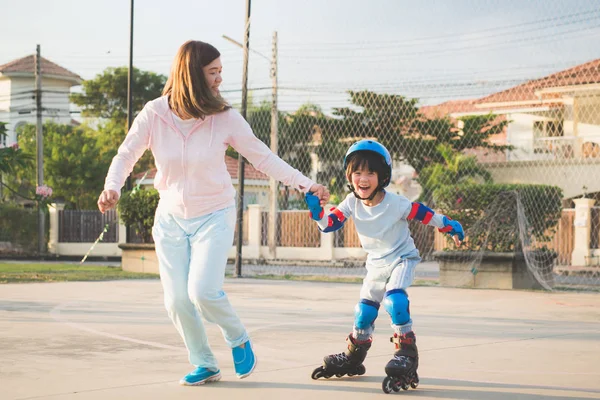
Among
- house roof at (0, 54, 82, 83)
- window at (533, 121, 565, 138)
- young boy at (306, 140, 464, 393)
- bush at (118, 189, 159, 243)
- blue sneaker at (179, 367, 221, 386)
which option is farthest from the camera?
house roof at (0, 54, 82, 83)

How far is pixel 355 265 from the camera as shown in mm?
25656

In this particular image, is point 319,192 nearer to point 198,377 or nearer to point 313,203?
point 313,203

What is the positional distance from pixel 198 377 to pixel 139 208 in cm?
1338

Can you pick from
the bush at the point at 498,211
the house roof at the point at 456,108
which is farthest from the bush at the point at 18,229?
the bush at the point at 498,211

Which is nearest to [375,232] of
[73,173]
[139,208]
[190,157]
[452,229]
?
[452,229]

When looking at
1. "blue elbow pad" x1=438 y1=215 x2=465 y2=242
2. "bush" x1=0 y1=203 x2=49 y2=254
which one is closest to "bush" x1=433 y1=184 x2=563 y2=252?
"blue elbow pad" x1=438 y1=215 x2=465 y2=242

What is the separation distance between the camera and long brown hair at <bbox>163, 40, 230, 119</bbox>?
488 centimetres

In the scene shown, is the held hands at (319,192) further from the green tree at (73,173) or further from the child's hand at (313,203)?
the green tree at (73,173)

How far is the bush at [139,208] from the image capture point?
710 inches

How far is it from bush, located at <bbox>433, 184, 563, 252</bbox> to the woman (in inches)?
353

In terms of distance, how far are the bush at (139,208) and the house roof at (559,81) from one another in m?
7.60

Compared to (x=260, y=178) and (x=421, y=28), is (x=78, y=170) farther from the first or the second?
(x=421, y=28)

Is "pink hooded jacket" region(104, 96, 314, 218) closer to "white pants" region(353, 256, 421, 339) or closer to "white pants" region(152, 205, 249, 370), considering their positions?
"white pants" region(152, 205, 249, 370)

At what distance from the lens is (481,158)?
35344 mm
